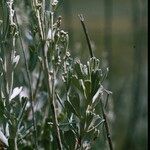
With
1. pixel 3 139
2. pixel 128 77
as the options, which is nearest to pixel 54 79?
pixel 3 139

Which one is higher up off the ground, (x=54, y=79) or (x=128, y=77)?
(x=54, y=79)

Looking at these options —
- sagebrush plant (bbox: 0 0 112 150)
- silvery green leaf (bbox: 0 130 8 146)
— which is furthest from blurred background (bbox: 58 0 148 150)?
silvery green leaf (bbox: 0 130 8 146)

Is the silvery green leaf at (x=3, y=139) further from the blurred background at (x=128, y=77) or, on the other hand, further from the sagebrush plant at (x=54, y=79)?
the blurred background at (x=128, y=77)

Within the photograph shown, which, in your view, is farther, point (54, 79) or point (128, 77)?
point (128, 77)

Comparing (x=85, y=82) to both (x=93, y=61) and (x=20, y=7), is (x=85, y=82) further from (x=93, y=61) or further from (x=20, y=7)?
(x=20, y=7)

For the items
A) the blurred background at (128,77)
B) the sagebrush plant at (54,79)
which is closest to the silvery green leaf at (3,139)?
the sagebrush plant at (54,79)

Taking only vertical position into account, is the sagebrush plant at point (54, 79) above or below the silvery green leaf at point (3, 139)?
above

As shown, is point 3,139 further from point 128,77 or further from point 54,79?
point 128,77

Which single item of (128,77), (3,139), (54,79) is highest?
(54,79)

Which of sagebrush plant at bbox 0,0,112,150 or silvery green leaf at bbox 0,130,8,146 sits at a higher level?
sagebrush plant at bbox 0,0,112,150

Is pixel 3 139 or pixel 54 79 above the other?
pixel 54 79

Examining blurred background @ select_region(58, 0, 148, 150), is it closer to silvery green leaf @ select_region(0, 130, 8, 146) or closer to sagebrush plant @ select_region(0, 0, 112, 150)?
sagebrush plant @ select_region(0, 0, 112, 150)

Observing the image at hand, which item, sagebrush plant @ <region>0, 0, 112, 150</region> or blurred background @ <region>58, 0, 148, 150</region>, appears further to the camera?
blurred background @ <region>58, 0, 148, 150</region>
